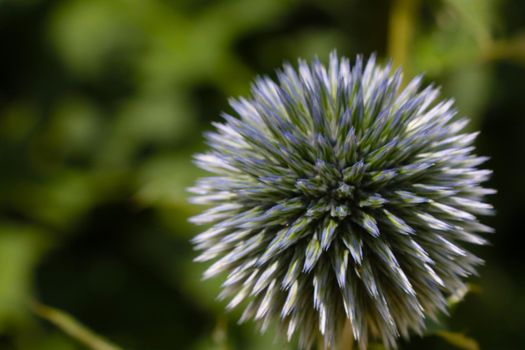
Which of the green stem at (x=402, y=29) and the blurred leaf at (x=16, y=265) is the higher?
the green stem at (x=402, y=29)

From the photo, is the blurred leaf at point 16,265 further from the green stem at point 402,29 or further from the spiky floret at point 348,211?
the green stem at point 402,29

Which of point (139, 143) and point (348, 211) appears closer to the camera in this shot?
point (348, 211)

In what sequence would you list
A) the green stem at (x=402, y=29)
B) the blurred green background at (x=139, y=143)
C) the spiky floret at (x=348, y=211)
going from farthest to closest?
the blurred green background at (x=139, y=143), the green stem at (x=402, y=29), the spiky floret at (x=348, y=211)

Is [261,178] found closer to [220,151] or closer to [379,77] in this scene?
[220,151]

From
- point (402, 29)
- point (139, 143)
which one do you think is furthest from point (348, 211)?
point (139, 143)

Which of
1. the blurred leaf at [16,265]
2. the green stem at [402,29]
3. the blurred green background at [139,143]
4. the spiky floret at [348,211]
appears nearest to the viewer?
the spiky floret at [348,211]

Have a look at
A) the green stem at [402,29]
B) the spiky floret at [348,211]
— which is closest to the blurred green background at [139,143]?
the green stem at [402,29]

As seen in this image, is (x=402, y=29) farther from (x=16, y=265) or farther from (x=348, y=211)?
(x=16, y=265)
